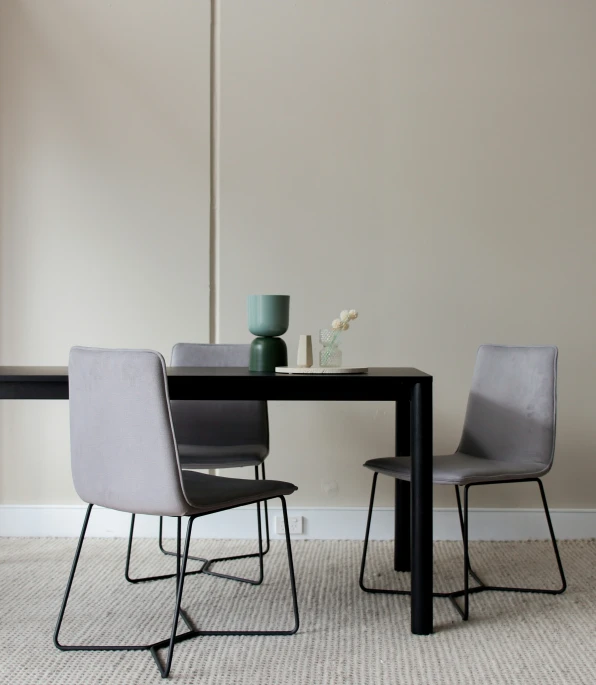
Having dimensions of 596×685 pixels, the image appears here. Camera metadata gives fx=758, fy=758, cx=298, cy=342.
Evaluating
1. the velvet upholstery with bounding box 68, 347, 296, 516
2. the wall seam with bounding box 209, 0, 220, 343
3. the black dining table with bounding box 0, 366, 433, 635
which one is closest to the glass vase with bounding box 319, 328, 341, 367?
the black dining table with bounding box 0, 366, 433, 635

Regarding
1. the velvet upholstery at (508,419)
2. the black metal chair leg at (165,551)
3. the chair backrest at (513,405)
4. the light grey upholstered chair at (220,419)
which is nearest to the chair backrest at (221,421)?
the light grey upholstered chair at (220,419)

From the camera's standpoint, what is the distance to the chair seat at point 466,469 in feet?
7.77

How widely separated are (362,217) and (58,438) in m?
1.67

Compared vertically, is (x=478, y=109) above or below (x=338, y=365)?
above

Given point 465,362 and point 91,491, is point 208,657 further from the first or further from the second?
point 465,362

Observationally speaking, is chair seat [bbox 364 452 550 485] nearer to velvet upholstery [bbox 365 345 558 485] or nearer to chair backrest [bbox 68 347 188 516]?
velvet upholstery [bbox 365 345 558 485]

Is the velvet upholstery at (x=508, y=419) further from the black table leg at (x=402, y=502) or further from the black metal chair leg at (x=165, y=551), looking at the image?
the black metal chair leg at (x=165, y=551)

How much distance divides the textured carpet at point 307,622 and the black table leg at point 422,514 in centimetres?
9

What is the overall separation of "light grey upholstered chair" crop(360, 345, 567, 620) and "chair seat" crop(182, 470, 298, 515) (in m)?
0.47

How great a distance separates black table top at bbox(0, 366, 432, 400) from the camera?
215 cm

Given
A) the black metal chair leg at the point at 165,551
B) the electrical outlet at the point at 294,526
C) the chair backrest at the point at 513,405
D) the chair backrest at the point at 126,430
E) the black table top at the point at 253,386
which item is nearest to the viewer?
the chair backrest at the point at 126,430

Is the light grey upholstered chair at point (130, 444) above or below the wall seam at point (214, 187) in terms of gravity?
below

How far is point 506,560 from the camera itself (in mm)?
3016

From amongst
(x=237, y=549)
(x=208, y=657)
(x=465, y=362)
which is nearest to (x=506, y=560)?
(x=465, y=362)
